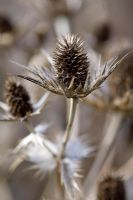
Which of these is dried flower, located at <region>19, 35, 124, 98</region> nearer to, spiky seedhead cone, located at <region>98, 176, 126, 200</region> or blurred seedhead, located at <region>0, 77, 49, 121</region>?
blurred seedhead, located at <region>0, 77, 49, 121</region>

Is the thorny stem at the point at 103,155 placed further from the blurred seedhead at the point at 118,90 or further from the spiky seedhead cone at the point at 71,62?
the spiky seedhead cone at the point at 71,62

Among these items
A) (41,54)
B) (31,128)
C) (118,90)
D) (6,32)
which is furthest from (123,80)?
(6,32)

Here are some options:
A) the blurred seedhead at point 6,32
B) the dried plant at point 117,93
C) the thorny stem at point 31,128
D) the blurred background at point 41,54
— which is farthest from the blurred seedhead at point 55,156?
the blurred seedhead at point 6,32

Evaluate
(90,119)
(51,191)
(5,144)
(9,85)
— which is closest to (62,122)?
(90,119)

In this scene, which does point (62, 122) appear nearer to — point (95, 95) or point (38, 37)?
point (38, 37)

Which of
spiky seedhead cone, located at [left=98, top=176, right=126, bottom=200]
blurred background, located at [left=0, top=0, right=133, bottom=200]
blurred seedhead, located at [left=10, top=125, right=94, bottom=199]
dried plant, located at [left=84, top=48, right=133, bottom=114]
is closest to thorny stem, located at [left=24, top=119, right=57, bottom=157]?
blurred seedhead, located at [left=10, top=125, right=94, bottom=199]

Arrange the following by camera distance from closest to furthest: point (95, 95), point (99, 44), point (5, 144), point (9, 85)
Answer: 1. point (9, 85)
2. point (95, 95)
3. point (5, 144)
4. point (99, 44)

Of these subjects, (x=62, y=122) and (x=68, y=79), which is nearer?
(x=68, y=79)

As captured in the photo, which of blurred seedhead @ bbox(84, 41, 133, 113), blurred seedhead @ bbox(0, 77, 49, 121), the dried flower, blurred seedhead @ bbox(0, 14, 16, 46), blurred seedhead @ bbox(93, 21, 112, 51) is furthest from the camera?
blurred seedhead @ bbox(93, 21, 112, 51)
